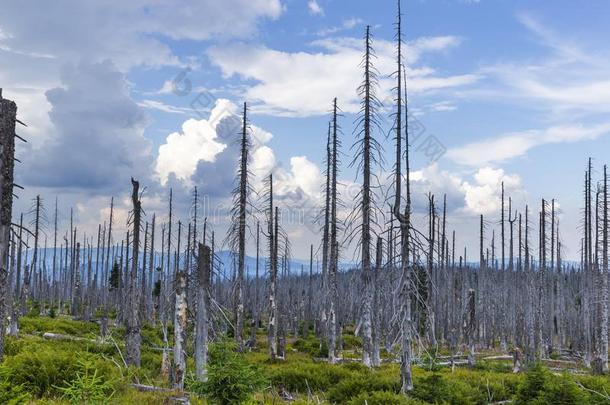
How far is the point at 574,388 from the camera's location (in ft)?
36.7

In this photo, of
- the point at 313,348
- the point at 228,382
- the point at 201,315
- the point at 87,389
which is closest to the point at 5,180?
the point at 201,315

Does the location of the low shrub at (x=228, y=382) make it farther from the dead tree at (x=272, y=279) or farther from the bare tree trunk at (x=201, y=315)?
the dead tree at (x=272, y=279)

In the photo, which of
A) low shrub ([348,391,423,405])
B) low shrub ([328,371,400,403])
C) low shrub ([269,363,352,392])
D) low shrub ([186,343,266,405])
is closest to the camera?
low shrub ([186,343,266,405])

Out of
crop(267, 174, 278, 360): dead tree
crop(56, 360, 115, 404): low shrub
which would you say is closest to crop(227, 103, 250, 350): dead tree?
crop(267, 174, 278, 360): dead tree

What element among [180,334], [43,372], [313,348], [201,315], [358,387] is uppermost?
[201,315]

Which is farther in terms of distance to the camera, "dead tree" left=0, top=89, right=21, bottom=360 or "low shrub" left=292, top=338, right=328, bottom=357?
"low shrub" left=292, top=338, right=328, bottom=357

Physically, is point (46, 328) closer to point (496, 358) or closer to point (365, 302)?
point (365, 302)

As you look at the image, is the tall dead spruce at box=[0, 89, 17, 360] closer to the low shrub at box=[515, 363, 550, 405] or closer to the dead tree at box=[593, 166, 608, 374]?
the low shrub at box=[515, 363, 550, 405]

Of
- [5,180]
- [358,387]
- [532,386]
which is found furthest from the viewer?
[358,387]

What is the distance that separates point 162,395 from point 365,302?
11850 millimetres

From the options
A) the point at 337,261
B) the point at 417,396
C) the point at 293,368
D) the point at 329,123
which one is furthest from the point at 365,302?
the point at 329,123

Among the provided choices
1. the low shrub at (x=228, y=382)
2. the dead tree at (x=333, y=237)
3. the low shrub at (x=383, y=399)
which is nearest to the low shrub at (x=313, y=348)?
the dead tree at (x=333, y=237)

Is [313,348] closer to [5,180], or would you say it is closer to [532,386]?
[532,386]

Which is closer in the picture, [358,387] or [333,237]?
[358,387]
